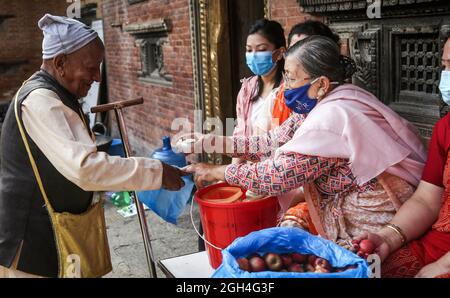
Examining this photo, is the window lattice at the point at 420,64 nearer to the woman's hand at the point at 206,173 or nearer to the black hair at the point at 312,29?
the black hair at the point at 312,29

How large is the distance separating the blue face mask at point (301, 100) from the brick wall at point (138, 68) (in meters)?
4.14

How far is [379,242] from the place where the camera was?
82.0 inches

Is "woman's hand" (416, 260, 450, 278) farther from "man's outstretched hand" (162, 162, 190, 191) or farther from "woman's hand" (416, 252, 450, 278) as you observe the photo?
"man's outstretched hand" (162, 162, 190, 191)

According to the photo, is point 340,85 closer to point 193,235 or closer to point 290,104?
point 290,104

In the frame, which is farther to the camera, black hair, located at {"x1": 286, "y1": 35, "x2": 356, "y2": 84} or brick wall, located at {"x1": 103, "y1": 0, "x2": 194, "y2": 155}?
brick wall, located at {"x1": 103, "y1": 0, "x2": 194, "y2": 155}

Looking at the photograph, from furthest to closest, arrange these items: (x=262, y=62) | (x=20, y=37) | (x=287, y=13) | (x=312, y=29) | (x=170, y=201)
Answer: (x=20, y=37) < (x=170, y=201) < (x=287, y=13) < (x=262, y=62) < (x=312, y=29)

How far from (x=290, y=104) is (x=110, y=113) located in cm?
797

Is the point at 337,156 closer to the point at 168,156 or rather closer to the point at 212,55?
the point at 168,156

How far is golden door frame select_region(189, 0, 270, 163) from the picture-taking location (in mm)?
5835

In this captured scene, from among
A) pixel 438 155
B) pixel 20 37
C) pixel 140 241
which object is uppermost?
pixel 20 37

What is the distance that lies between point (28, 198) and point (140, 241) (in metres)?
3.00

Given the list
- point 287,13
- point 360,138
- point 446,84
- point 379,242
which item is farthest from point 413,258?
point 287,13

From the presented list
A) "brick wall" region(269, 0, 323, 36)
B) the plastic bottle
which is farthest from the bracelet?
the plastic bottle

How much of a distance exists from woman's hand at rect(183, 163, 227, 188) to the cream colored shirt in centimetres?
37
